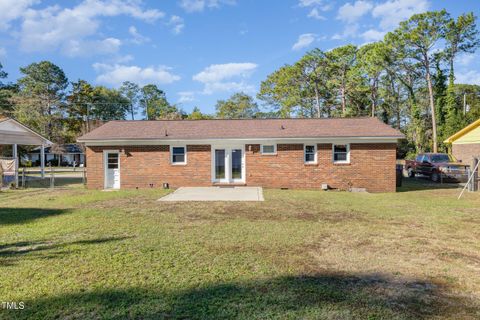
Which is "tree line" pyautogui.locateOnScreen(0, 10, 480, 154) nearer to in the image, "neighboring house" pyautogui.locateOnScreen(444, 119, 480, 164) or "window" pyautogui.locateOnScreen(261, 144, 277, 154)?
"neighboring house" pyautogui.locateOnScreen(444, 119, 480, 164)

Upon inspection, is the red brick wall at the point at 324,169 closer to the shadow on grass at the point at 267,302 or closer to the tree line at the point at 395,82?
the shadow on grass at the point at 267,302

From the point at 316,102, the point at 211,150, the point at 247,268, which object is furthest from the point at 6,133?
the point at 316,102

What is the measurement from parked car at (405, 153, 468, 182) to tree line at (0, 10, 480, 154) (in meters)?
14.0

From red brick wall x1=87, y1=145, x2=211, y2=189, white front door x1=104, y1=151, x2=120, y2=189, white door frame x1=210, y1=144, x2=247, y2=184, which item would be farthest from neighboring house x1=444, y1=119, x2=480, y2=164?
white front door x1=104, y1=151, x2=120, y2=189

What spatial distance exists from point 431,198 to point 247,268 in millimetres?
11357

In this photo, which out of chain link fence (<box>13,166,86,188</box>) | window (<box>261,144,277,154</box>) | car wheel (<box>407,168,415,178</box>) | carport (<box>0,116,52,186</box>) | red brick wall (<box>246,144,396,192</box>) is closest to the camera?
red brick wall (<box>246,144,396,192</box>)

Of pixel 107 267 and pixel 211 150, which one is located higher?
pixel 211 150

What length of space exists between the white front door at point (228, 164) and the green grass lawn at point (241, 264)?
6919mm

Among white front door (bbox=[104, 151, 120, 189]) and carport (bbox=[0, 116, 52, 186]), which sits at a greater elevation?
carport (bbox=[0, 116, 52, 186])

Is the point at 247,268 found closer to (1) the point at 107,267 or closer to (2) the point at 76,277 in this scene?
(1) the point at 107,267

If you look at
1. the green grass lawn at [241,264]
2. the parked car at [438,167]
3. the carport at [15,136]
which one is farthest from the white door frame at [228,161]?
the parked car at [438,167]

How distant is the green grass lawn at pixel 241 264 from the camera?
3.99 m

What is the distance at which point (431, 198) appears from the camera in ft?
44.0

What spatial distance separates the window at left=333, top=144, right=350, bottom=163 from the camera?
16.5 m
